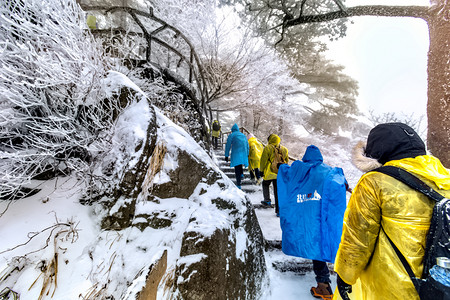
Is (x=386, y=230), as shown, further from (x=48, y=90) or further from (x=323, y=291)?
(x=48, y=90)

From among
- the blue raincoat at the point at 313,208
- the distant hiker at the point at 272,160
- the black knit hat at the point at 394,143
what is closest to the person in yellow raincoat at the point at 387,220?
the black knit hat at the point at 394,143

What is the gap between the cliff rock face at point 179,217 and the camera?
169 cm

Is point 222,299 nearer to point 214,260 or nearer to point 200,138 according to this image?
point 214,260

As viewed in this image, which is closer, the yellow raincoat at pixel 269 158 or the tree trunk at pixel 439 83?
the tree trunk at pixel 439 83

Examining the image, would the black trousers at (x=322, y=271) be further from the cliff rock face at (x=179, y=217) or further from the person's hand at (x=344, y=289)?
the person's hand at (x=344, y=289)

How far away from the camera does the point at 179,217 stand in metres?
1.98

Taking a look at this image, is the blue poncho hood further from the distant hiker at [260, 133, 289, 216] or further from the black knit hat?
the distant hiker at [260, 133, 289, 216]

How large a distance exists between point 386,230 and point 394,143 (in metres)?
0.53

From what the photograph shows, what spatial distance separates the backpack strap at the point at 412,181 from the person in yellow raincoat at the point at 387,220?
0.03m

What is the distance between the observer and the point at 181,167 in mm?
2184

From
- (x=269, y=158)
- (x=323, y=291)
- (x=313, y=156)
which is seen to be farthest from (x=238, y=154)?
(x=323, y=291)

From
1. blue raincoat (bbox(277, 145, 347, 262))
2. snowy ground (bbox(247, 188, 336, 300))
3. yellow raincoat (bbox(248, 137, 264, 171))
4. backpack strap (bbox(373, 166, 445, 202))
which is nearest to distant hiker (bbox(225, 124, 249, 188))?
yellow raincoat (bbox(248, 137, 264, 171))

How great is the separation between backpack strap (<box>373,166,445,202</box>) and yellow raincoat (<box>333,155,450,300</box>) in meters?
0.03

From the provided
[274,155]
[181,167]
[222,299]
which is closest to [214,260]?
[222,299]
